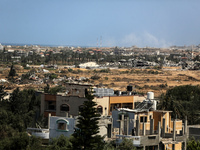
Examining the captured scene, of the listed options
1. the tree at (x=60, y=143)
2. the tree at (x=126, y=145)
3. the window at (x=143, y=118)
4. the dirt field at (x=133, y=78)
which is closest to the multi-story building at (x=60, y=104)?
the window at (x=143, y=118)

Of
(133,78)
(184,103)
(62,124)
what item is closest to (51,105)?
(62,124)

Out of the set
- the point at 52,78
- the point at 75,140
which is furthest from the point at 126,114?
the point at 52,78

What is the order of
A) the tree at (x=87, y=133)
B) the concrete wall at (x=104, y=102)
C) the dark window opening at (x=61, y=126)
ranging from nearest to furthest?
the tree at (x=87, y=133)
the dark window opening at (x=61, y=126)
the concrete wall at (x=104, y=102)

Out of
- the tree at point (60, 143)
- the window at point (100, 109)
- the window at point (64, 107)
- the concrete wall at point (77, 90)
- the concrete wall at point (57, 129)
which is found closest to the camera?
the tree at point (60, 143)

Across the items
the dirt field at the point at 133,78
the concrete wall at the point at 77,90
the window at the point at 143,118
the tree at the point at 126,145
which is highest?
the dirt field at the point at 133,78

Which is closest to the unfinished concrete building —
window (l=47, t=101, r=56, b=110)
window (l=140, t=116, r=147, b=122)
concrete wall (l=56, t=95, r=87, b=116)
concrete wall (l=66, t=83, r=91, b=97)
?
window (l=140, t=116, r=147, b=122)

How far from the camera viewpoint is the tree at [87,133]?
23.3 metres

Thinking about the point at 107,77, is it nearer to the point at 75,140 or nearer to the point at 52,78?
the point at 52,78

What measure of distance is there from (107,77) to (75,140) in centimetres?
7246

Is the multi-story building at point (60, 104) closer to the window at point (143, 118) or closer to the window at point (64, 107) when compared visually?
the window at point (64, 107)

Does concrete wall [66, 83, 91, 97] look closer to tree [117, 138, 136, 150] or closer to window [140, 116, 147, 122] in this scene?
window [140, 116, 147, 122]

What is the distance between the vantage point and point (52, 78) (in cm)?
9081

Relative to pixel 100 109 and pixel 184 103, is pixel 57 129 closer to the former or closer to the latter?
pixel 100 109

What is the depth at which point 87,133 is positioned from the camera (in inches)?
930
